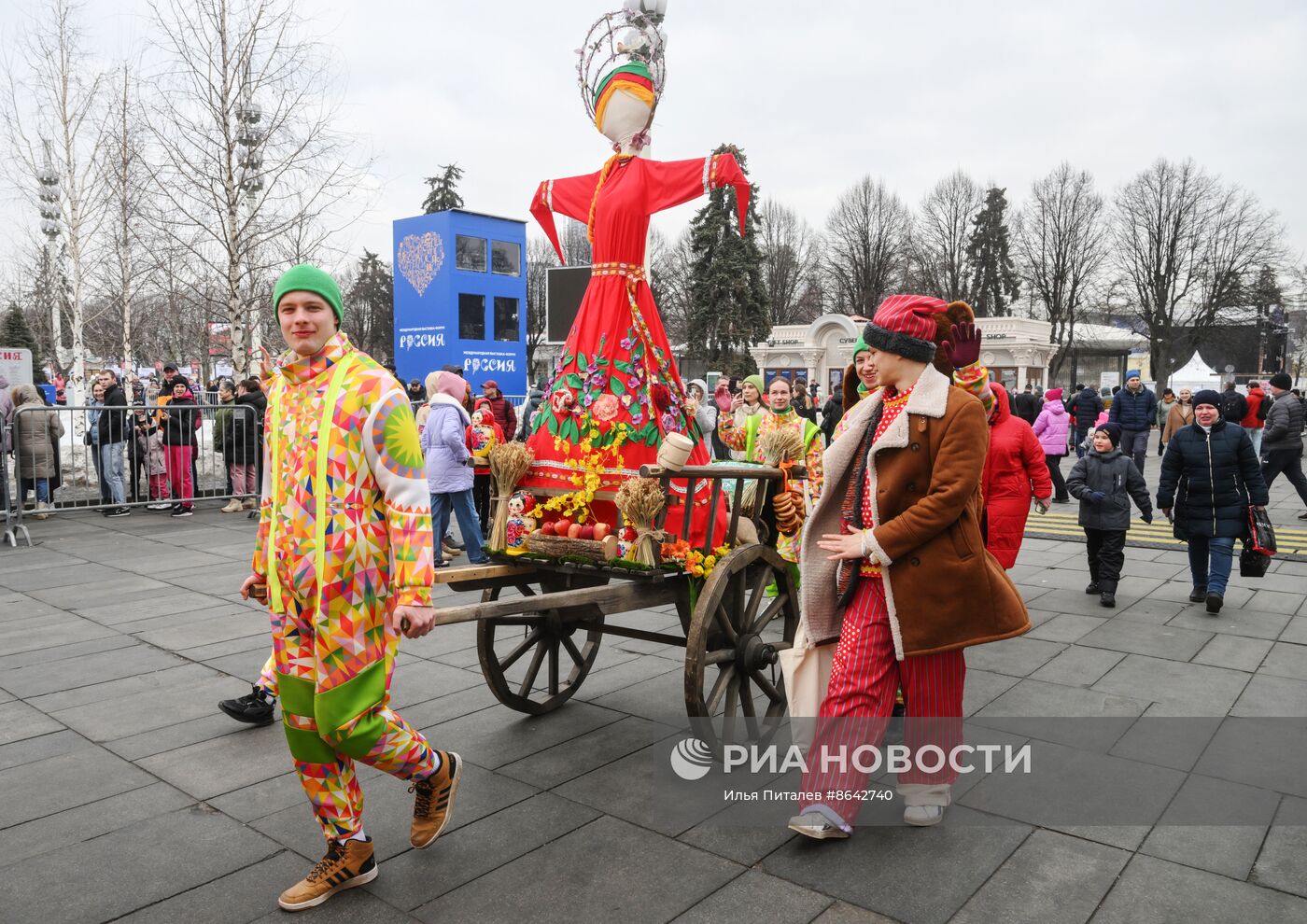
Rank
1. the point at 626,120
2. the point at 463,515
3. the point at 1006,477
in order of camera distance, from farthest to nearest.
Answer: the point at 463,515 < the point at 1006,477 < the point at 626,120

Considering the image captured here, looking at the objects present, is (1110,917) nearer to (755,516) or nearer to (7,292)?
(755,516)

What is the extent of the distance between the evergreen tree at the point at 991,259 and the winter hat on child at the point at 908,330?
55.6 m

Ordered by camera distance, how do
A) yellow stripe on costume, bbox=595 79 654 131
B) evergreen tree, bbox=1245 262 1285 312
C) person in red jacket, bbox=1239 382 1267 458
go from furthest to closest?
evergreen tree, bbox=1245 262 1285 312 → person in red jacket, bbox=1239 382 1267 458 → yellow stripe on costume, bbox=595 79 654 131

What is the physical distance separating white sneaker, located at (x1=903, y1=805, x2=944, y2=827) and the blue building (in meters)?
20.9

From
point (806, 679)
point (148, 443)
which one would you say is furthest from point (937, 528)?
point (148, 443)

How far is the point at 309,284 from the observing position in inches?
117

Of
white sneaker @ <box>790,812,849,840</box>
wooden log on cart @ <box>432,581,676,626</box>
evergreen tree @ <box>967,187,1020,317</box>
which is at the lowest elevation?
white sneaker @ <box>790,812,849,840</box>

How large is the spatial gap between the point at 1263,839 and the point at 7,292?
46275 mm

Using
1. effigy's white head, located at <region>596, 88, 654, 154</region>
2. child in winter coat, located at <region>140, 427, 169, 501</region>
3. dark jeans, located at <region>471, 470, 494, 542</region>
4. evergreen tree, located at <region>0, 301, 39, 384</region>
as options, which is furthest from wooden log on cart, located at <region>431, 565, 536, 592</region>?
evergreen tree, located at <region>0, 301, 39, 384</region>

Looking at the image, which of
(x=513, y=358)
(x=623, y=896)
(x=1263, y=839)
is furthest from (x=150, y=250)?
(x=1263, y=839)

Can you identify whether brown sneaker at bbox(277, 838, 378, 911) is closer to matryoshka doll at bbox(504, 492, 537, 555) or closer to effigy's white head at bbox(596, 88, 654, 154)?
matryoshka doll at bbox(504, 492, 537, 555)

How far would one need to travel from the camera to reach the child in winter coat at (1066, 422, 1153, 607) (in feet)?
24.2

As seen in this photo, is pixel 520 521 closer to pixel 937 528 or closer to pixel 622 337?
pixel 622 337

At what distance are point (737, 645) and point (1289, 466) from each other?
1115 centimetres
